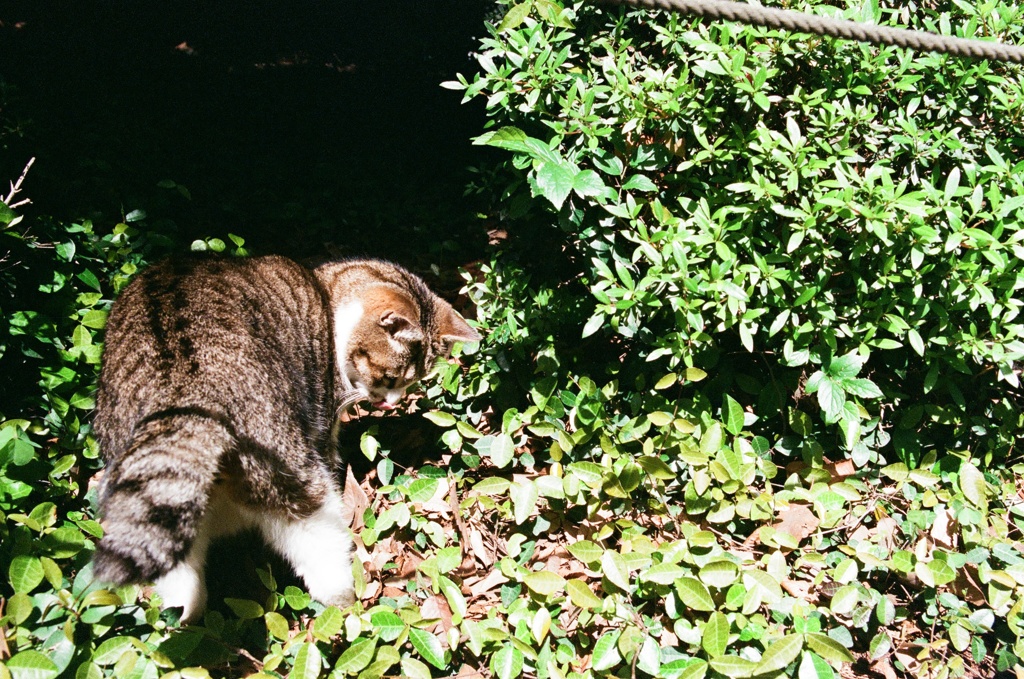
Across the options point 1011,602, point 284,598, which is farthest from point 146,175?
point 1011,602

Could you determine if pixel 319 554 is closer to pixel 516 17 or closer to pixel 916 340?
pixel 516 17

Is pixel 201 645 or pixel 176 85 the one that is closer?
pixel 201 645

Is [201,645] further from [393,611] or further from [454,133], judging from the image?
[454,133]

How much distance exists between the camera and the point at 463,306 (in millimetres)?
4379

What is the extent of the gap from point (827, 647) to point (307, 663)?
5.33 feet

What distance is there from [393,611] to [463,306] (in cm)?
236

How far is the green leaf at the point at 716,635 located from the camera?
2113mm

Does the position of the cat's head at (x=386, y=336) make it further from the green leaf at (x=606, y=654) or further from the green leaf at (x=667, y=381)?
the green leaf at (x=606, y=654)

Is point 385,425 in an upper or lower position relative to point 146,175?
lower

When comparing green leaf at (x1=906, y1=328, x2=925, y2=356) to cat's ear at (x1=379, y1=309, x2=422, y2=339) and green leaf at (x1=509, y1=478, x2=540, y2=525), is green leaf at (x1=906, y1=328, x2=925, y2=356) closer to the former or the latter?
green leaf at (x1=509, y1=478, x2=540, y2=525)

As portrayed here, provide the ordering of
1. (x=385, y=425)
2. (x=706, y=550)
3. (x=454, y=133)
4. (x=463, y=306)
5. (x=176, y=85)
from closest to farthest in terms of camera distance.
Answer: (x=706, y=550), (x=385, y=425), (x=463, y=306), (x=176, y=85), (x=454, y=133)

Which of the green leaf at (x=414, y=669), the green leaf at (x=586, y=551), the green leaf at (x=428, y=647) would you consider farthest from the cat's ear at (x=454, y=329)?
the green leaf at (x=414, y=669)

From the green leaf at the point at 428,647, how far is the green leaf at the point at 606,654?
A: 50 centimetres

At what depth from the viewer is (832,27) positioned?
1652 millimetres
